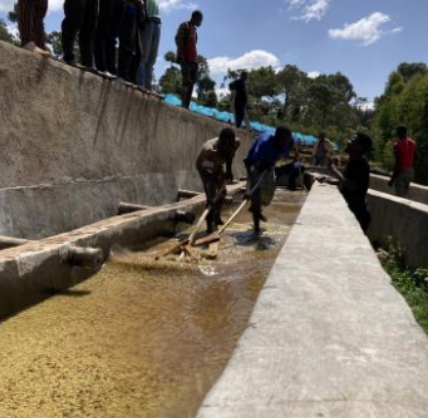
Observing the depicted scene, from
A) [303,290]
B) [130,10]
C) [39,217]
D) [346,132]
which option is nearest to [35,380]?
[303,290]

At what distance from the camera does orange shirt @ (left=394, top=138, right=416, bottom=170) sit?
9.89 meters

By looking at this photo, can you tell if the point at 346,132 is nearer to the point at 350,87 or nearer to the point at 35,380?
the point at 350,87

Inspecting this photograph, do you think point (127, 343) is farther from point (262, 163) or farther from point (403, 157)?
point (403, 157)

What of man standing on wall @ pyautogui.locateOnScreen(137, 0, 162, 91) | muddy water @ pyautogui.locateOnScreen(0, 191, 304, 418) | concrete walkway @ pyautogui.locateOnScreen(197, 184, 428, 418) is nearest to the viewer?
concrete walkway @ pyautogui.locateOnScreen(197, 184, 428, 418)

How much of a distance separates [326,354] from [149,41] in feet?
25.9

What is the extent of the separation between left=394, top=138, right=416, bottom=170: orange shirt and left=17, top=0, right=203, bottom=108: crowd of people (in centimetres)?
475

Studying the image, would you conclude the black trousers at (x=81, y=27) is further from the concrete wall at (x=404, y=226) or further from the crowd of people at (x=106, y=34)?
the concrete wall at (x=404, y=226)

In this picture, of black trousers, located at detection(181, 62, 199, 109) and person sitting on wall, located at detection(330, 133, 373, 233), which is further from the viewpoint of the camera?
black trousers, located at detection(181, 62, 199, 109)

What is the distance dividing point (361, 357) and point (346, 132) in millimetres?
57923

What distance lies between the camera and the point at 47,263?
393 cm

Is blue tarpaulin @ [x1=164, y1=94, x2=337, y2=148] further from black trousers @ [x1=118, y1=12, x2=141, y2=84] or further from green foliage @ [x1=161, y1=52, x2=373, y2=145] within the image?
green foliage @ [x1=161, y1=52, x2=373, y2=145]

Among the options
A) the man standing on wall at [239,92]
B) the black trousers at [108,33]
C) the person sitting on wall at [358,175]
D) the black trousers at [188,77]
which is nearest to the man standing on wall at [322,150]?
the man standing on wall at [239,92]

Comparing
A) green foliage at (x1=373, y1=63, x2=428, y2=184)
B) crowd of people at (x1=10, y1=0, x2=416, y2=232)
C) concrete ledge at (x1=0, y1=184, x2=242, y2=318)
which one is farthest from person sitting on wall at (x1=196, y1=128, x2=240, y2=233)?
green foliage at (x1=373, y1=63, x2=428, y2=184)

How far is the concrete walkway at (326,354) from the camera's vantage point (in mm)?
1472
